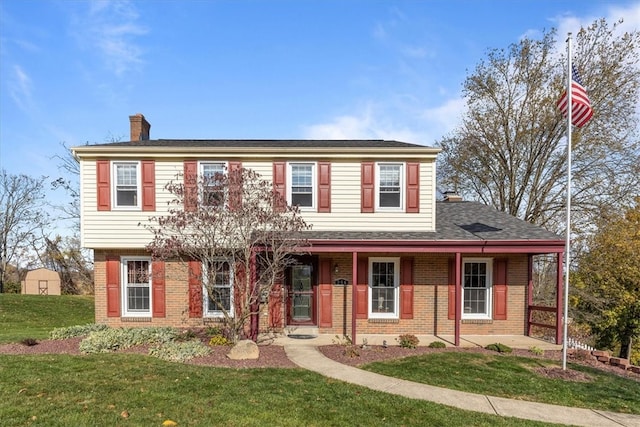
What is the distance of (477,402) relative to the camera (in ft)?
19.6

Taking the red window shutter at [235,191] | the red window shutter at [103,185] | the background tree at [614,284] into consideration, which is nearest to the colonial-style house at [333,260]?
the red window shutter at [103,185]

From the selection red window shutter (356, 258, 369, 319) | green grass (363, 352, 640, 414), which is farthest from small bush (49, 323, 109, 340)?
green grass (363, 352, 640, 414)

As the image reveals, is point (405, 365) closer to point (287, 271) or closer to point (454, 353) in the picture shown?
point (454, 353)

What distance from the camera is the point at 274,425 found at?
4.83 metres

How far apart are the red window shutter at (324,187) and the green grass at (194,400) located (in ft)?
17.5

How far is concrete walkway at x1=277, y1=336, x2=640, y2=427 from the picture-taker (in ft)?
18.0

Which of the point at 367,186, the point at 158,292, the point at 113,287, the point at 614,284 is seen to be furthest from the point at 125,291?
the point at 614,284

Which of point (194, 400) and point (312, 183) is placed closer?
point (194, 400)

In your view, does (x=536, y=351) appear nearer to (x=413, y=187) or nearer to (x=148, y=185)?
(x=413, y=187)

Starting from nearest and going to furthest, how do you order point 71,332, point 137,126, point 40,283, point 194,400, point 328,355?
1. point 194,400
2. point 328,355
3. point 71,332
4. point 137,126
5. point 40,283

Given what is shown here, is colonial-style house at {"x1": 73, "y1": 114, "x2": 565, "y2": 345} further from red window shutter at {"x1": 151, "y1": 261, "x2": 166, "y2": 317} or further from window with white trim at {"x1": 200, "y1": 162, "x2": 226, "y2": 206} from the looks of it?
window with white trim at {"x1": 200, "y1": 162, "x2": 226, "y2": 206}

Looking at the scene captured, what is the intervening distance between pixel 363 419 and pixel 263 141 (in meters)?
10.7

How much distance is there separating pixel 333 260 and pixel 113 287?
277 inches

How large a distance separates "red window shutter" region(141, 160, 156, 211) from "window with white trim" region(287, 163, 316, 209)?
13.8 ft
